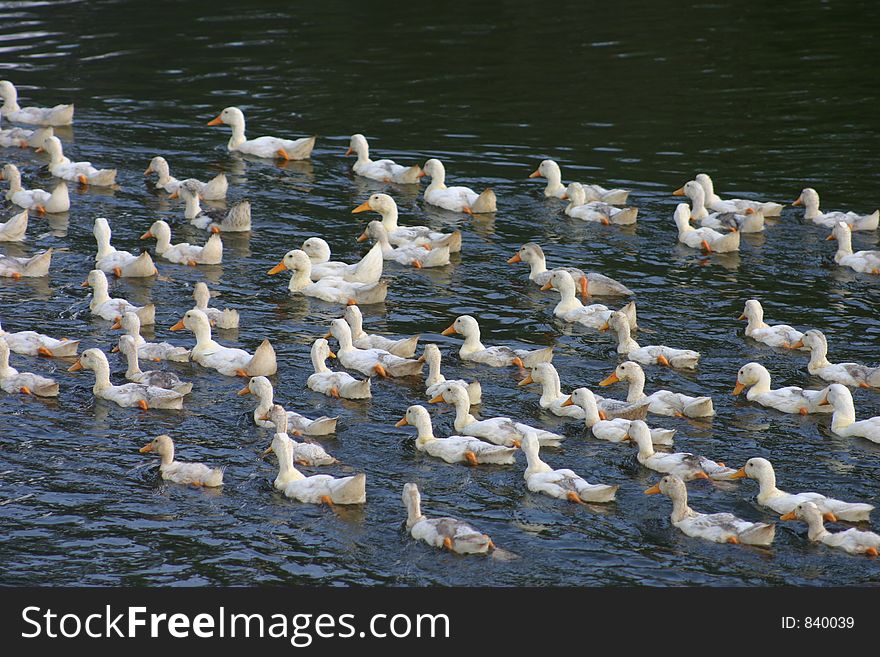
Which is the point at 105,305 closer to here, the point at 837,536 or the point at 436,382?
the point at 436,382

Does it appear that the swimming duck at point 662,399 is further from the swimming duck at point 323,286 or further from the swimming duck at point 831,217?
the swimming duck at point 831,217

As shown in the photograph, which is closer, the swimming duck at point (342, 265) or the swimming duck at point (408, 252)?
the swimming duck at point (342, 265)

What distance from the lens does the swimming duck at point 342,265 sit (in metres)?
27.4

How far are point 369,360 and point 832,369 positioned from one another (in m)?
7.44

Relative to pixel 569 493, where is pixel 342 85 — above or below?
above

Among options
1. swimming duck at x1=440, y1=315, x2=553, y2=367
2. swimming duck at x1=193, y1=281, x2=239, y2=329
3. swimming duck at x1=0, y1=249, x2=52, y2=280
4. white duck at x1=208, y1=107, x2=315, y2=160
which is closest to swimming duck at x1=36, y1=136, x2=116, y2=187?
white duck at x1=208, y1=107, x2=315, y2=160

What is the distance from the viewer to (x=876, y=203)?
32.2 m

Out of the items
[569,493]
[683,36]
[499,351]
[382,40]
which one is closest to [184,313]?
[499,351]

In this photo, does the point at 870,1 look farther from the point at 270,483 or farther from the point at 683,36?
the point at 270,483

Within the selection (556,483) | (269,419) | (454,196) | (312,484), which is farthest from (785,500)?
(454,196)

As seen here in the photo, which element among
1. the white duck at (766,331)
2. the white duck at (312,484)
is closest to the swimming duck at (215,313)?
the white duck at (312,484)

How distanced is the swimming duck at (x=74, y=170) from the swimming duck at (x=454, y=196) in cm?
743

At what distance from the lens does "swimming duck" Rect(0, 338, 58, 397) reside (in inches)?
882

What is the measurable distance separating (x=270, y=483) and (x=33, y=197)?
1484cm
